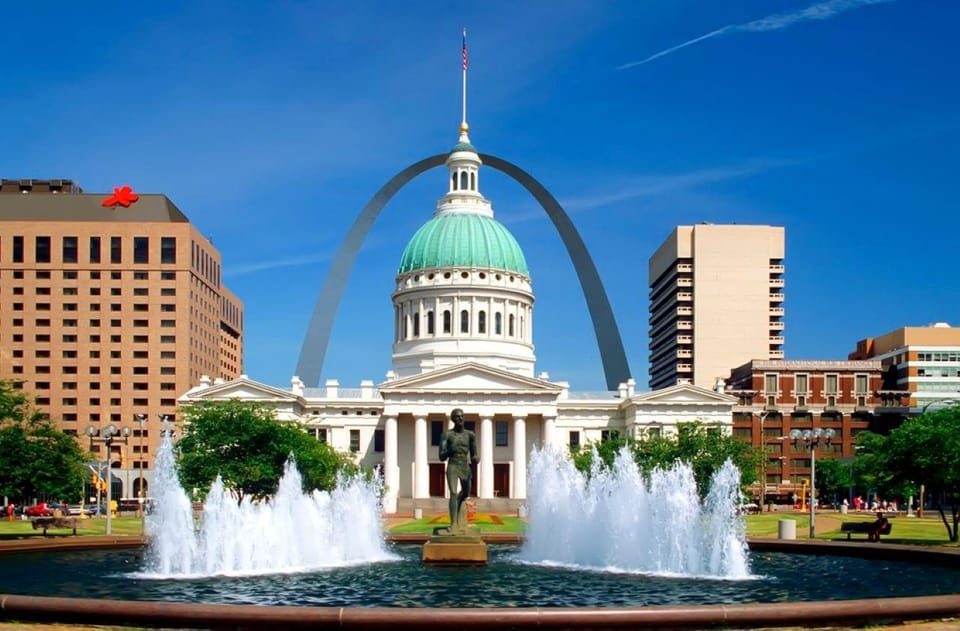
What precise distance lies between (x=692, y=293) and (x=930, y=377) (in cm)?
4453

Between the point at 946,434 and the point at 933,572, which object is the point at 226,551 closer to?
the point at 933,572

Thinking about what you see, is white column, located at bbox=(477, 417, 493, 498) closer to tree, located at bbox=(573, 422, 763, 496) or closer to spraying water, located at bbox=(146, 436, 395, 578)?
tree, located at bbox=(573, 422, 763, 496)

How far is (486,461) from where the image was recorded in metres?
112

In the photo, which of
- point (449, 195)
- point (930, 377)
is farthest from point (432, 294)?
point (930, 377)

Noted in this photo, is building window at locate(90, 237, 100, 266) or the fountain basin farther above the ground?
building window at locate(90, 237, 100, 266)

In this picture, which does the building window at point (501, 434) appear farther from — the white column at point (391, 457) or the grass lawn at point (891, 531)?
the grass lawn at point (891, 531)

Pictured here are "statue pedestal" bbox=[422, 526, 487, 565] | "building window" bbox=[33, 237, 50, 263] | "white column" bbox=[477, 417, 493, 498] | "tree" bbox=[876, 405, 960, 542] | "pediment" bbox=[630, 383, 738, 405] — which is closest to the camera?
"statue pedestal" bbox=[422, 526, 487, 565]

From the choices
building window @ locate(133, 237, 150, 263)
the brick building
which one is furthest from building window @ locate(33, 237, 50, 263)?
the brick building

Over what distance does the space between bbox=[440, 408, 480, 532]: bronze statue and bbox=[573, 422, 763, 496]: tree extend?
41771 millimetres

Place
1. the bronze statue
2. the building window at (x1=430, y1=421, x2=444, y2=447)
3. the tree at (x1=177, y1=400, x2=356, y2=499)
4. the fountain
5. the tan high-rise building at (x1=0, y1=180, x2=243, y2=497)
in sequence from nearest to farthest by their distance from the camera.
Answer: the fountain
the bronze statue
the tree at (x1=177, y1=400, x2=356, y2=499)
the building window at (x1=430, y1=421, x2=444, y2=447)
the tan high-rise building at (x1=0, y1=180, x2=243, y2=497)

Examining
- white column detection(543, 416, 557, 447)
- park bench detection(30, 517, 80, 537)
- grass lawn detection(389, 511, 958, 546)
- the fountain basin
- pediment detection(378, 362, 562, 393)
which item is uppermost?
pediment detection(378, 362, 562, 393)

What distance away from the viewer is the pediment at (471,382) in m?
115

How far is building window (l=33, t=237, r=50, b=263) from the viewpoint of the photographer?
144 m

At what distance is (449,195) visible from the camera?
138 metres
